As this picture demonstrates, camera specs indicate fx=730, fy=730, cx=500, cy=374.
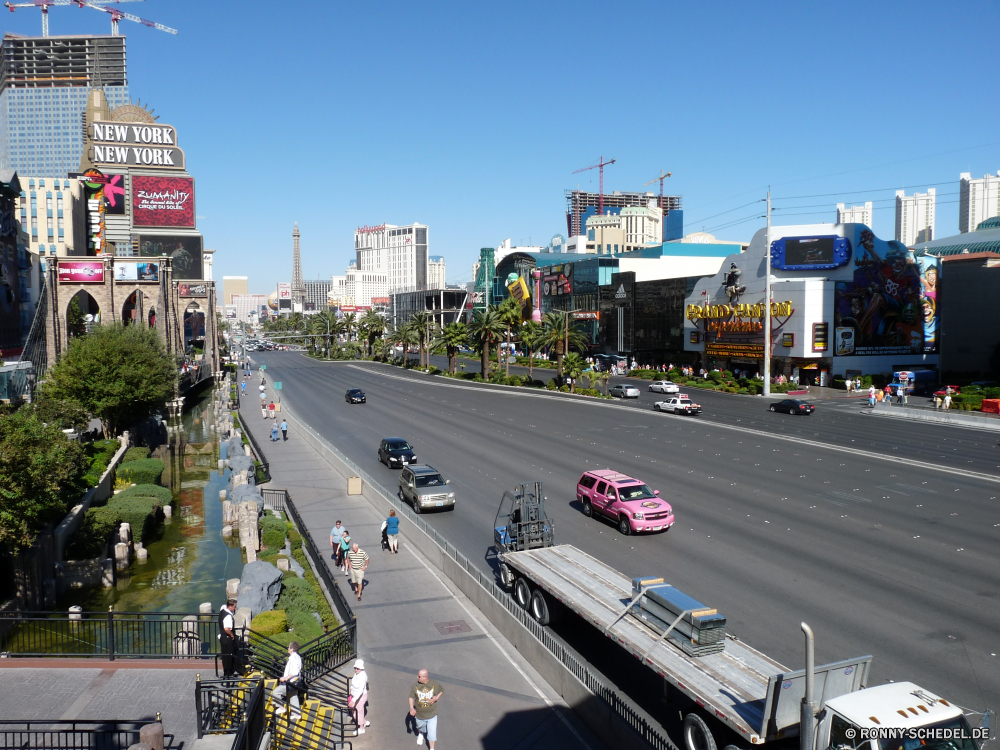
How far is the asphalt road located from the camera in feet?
53.1

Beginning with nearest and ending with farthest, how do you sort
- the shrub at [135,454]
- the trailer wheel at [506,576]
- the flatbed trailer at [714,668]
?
the flatbed trailer at [714,668] → the trailer wheel at [506,576] → the shrub at [135,454]

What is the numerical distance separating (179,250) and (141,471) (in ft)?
340

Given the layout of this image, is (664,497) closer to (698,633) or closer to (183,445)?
(698,633)

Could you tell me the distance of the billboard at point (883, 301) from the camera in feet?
238

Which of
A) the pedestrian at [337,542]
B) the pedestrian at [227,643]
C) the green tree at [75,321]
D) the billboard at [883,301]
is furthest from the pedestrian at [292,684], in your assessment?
the green tree at [75,321]

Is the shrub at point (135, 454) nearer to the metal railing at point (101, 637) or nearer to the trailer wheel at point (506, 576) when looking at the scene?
the metal railing at point (101, 637)

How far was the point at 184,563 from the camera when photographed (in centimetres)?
2662

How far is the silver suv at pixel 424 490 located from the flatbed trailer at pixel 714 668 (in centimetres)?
1105

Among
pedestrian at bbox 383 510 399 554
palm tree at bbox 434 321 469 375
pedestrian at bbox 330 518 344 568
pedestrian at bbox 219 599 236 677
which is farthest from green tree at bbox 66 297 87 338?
pedestrian at bbox 219 599 236 677

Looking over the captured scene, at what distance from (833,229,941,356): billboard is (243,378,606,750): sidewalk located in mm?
62971

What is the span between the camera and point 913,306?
7488 centimetres

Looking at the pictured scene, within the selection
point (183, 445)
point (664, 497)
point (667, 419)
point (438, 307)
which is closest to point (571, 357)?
point (667, 419)

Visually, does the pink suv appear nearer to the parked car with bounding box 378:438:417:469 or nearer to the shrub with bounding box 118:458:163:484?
the parked car with bounding box 378:438:417:469

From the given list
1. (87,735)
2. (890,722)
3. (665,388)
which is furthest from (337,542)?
(665,388)
